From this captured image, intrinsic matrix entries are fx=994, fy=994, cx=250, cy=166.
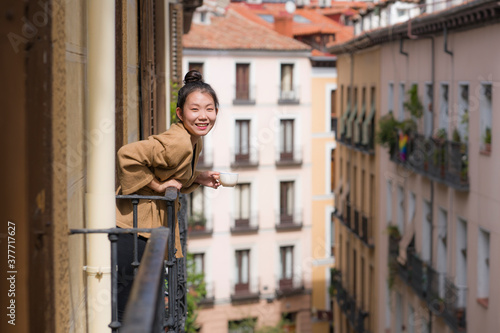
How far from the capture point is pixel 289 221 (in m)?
45.8

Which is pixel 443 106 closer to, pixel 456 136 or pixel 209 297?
pixel 456 136

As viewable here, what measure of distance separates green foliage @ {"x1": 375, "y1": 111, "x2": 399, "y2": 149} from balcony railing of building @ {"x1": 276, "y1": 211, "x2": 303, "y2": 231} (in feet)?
50.3

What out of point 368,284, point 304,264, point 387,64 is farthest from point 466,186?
point 304,264

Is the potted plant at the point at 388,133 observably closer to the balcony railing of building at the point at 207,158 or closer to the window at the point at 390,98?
the window at the point at 390,98

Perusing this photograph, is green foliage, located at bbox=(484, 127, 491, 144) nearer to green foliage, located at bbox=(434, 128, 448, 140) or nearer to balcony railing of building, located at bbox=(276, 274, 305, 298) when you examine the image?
green foliage, located at bbox=(434, 128, 448, 140)

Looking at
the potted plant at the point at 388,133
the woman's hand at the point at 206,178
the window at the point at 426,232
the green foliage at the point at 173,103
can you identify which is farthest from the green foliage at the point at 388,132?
the woman's hand at the point at 206,178

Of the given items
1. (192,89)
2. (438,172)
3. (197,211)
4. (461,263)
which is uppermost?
(192,89)

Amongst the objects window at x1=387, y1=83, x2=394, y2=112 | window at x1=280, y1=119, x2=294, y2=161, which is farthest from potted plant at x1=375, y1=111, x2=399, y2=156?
window at x1=280, y1=119, x2=294, y2=161

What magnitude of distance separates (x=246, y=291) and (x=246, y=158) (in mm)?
5921

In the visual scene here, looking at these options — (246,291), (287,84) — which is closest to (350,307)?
(246,291)

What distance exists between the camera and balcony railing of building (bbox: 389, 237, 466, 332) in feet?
73.2

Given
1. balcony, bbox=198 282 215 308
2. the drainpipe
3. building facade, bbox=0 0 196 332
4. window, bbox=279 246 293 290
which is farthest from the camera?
window, bbox=279 246 293 290

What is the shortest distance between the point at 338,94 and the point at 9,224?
3947cm

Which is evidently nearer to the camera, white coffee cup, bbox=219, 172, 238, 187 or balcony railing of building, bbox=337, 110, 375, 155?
white coffee cup, bbox=219, 172, 238, 187
